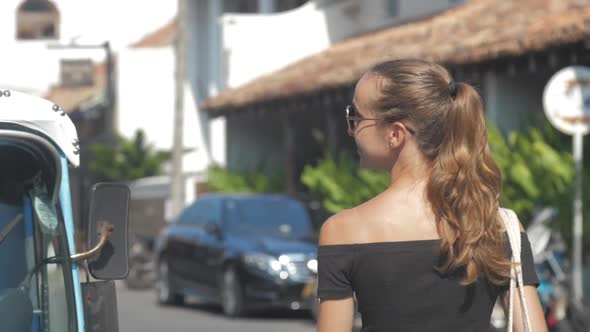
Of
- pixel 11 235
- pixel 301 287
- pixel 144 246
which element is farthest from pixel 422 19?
pixel 11 235

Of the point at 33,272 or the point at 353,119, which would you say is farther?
the point at 33,272

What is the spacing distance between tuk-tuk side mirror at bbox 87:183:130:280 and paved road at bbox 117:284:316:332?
10.5m

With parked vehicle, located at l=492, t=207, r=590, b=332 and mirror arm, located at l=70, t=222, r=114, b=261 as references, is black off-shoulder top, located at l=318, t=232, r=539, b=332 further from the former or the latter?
parked vehicle, located at l=492, t=207, r=590, b=332

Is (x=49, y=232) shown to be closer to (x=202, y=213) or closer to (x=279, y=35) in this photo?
(x=202, y=213)

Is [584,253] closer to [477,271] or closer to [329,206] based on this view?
[329,206]

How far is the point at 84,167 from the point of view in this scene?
158 feet

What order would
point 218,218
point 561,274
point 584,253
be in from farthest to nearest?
point 218,218 → point 584,253 → point 561,274

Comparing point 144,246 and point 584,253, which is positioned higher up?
point 584,253

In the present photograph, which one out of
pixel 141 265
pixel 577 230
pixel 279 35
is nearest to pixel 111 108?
pixel 279 35

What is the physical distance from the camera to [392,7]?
29734mm

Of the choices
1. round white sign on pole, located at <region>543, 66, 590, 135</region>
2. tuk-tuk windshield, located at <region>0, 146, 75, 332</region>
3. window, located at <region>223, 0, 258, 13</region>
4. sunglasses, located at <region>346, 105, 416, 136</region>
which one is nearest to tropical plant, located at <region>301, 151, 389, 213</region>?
round white sign on pole, located at <region>543, 66, 590, 135</region>

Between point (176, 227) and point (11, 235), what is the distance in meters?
14.6

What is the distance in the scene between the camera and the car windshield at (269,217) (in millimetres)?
17594

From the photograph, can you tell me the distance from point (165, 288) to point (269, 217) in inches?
97.2
